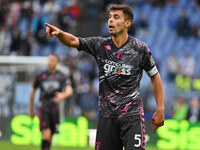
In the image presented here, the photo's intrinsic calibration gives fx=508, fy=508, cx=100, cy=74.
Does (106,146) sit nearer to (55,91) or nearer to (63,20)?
(55,91)

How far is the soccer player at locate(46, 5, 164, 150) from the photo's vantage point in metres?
5.75

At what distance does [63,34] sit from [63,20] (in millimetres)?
14243

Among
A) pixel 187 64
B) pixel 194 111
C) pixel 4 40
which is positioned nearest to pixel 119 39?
pixel 194 111

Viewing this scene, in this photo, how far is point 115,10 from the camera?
19.1 ft

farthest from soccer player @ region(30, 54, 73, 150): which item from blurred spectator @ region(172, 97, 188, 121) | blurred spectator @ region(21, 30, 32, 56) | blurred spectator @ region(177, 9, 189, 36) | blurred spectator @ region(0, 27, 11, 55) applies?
blurred spectator @ region(177, 9, 189, 36)

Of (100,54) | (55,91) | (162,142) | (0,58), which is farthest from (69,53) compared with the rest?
(100,54)

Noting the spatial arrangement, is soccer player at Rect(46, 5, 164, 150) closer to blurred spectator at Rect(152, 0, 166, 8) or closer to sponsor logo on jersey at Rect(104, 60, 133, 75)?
sponsor logo on jersey at Rect(104, 60, 133, 75)

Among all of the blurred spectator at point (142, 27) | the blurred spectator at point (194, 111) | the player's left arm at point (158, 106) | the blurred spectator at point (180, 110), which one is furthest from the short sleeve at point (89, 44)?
the blurred spectator at point (142, 27)

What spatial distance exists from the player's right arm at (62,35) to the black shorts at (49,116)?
186 inches

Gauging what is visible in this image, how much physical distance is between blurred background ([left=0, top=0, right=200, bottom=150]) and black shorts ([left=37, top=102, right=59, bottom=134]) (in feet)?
2.71

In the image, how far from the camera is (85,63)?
57.2ft

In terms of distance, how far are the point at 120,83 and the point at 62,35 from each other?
889mm

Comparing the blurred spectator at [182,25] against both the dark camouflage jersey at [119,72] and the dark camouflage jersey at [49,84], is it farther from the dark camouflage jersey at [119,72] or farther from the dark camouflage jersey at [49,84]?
the dark camouflage jersey at [119,72]

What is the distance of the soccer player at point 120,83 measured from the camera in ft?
18.9
